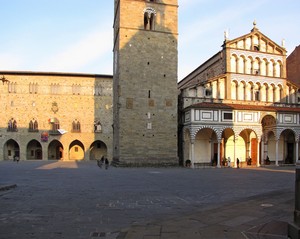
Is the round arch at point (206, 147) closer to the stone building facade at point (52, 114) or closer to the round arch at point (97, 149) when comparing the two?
the stone building facade at point (52, 114)

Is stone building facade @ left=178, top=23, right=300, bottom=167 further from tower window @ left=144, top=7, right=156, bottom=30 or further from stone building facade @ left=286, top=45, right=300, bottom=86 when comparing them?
stone building facade @ left=286, top=45, right=300, bottom=86

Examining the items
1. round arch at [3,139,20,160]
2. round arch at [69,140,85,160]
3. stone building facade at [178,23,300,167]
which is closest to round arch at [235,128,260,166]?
stone building facade at [178,23,300,167]

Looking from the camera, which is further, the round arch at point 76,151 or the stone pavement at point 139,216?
the round arch at point 76,151

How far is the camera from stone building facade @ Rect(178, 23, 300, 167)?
31766 mm

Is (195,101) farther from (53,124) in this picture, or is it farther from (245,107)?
(53,124)

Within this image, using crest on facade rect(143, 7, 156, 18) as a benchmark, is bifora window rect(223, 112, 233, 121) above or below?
below

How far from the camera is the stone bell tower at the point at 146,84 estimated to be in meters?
31.0

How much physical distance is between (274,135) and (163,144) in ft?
41.8

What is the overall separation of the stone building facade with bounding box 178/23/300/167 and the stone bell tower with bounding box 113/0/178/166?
7.87ft

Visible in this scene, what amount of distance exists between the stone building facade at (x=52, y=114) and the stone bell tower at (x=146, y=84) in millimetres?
18590

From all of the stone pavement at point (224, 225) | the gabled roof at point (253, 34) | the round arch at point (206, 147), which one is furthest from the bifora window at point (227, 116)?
the stone pavement at point (224, 225)

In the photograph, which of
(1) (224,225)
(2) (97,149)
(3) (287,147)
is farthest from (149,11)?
(1) (224,225)

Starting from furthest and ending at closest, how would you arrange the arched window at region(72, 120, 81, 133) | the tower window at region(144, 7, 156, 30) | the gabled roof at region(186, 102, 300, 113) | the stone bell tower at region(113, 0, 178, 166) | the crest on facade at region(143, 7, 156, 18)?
the arched window at region(72, 120, 81, 133)
the tower window at region(144, 7, 156, 30)
the crest on facade at region(143, 7, 156, 18)
the gabled roof at region(186, 102, 300, 113)
the stone bell tower at region(113, 0, 178, 166)

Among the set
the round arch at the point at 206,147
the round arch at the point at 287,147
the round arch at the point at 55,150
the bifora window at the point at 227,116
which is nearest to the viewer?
the bifora window at the point at 227,116
